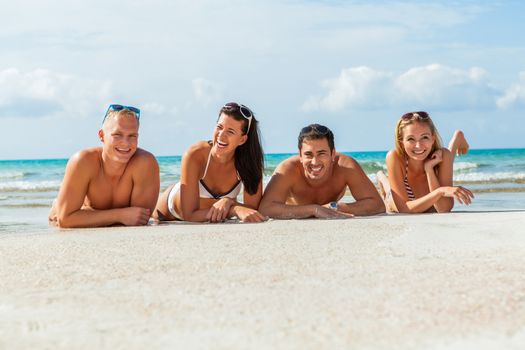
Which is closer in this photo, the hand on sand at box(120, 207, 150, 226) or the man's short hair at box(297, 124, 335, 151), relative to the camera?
the hand on sand at box(120, 207, 150, 226)

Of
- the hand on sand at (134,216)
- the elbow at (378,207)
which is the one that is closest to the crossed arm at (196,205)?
the hand on sand at (134,216)

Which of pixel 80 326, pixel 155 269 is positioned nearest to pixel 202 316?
pixel 80 326

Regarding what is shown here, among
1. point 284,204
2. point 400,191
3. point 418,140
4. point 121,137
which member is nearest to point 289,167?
point 284,204

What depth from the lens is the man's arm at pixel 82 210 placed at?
6.35m

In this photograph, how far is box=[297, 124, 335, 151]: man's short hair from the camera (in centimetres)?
700

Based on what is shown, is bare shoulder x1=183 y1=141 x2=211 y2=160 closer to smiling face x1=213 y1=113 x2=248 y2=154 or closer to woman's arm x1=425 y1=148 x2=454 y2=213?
smiling face x1=213 y1=113 x2=248 y2=154

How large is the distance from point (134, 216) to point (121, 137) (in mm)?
765

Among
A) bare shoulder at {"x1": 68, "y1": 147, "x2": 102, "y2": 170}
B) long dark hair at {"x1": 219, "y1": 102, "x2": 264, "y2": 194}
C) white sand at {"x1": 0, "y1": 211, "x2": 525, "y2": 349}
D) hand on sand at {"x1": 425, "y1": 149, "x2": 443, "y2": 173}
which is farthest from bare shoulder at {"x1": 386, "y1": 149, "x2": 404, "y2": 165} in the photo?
bare shoulder at {"x1": 68, "y1": 147, "x2": 102, "y2": 170}

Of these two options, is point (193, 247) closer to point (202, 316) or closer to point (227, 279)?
point (227, 279)

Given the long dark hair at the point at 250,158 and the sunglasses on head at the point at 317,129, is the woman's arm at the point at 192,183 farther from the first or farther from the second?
the sunglasses on head at the point at 317,129

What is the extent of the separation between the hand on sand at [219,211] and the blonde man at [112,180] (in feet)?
1.91

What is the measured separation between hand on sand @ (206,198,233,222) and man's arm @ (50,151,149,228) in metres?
0.63

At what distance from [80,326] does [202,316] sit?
495 mm

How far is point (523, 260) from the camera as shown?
3.87 m
